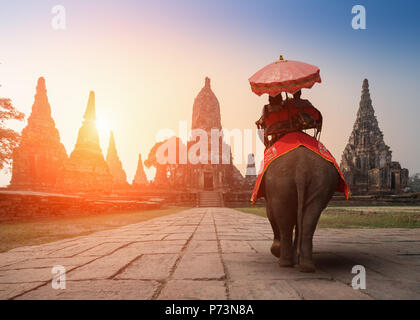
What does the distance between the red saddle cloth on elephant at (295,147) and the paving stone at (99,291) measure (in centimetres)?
141

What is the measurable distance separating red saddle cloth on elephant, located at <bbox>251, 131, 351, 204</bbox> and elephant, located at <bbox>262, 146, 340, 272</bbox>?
4 centimetres

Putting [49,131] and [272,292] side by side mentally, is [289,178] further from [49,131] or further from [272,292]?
[49,131]

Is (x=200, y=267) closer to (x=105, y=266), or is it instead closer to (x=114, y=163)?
(x=105, y=266)

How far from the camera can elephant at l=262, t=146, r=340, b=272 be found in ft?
7.36

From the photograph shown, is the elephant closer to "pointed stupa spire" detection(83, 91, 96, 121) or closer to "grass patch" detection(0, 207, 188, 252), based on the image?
"grass patch" detection(0, 207, 188, 252)

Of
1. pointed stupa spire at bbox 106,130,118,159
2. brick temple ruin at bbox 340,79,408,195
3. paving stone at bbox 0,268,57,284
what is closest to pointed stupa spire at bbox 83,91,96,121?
pointed stupa spire at bbox 106,130,118,159

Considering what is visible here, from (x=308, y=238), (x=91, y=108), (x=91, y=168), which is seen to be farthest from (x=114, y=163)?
(x=308, y=238)

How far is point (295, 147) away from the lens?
7.82ft

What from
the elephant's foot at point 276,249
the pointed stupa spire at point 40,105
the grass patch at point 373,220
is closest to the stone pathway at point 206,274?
the elephant's foot at point 276,249

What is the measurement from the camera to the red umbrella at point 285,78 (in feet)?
7.98

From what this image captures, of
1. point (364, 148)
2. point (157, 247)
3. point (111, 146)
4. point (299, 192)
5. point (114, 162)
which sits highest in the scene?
point (111, 146)

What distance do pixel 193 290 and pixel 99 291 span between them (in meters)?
0.61
